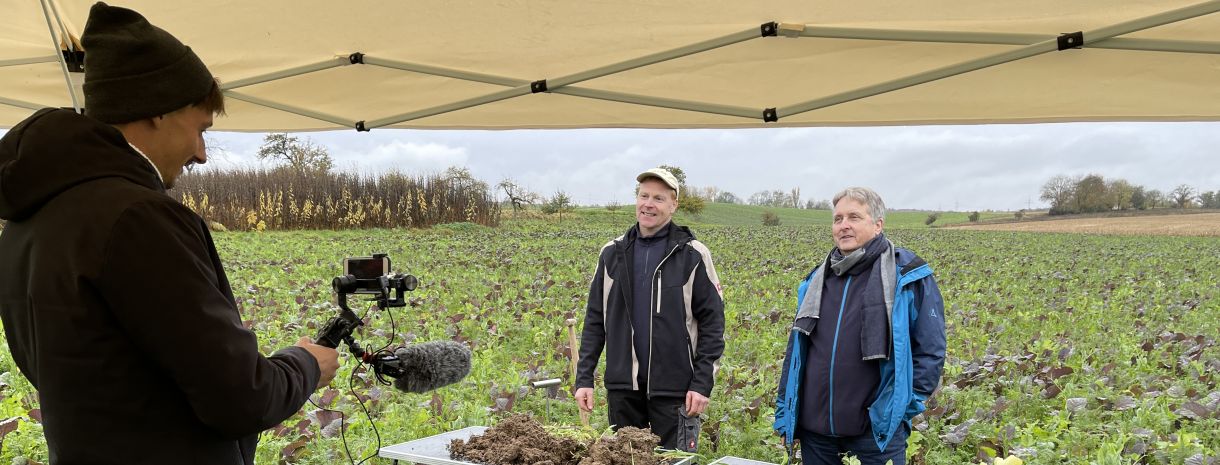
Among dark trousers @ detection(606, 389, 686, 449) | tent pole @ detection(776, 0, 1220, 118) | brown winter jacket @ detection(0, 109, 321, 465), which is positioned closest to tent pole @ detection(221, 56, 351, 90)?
dark trousers @ detection(606, 389, 686, 449)

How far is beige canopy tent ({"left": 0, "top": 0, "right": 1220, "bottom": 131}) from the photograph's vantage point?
3.29m

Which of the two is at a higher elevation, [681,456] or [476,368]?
[681,456]

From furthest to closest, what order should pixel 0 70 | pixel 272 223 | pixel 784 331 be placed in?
1. pixel 272 223
2. pixel 784 331
3. pixel 0 70

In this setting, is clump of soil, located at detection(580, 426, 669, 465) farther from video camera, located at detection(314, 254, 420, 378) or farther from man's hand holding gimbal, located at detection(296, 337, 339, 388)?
man's hand holding gimbal, located at detection(296, 337, 339, 388)

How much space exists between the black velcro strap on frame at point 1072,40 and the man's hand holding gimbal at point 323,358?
2.77 m

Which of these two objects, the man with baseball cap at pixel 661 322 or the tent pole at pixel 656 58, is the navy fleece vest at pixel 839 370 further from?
the tent pole at pixel 656 58

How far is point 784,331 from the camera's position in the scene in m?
9.75

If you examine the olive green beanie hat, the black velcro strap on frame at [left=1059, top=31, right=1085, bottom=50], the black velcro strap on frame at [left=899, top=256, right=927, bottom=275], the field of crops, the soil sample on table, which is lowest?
the field of crops

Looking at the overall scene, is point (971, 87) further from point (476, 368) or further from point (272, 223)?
point (272, 223)

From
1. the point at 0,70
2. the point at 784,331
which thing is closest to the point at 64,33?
the point at 0,70

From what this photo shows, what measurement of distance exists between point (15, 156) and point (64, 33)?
88.8 inches

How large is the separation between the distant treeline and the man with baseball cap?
25.9 meters

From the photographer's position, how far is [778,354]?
8523 millimetres

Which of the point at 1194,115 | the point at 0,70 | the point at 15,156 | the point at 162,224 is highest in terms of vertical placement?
the point at 0,70
